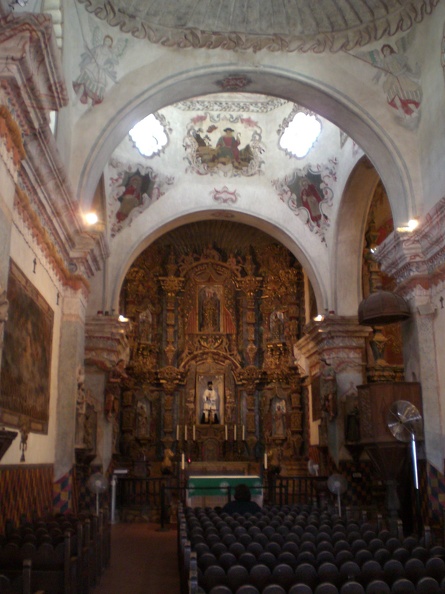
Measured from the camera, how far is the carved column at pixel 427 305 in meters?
10.0

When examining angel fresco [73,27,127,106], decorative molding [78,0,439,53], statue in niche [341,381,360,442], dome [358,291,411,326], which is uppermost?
decorative molding [78,0,439,53]

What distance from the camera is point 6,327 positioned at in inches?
284

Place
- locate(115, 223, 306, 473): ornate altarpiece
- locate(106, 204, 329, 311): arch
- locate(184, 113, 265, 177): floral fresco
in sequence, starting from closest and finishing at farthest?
locate(106, 204, 329, 311): arch < locate(184, 113, 265, 177): floral fresco < locate(115, 223, 306, 473): ornate altarpiece

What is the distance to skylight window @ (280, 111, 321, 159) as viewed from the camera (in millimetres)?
15781

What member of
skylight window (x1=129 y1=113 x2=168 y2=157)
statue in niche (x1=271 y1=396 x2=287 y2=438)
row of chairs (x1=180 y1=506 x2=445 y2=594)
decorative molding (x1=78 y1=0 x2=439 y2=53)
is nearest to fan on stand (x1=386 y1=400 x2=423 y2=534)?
row of chairs (x1=180 y1=506 x2=445 y2=594)

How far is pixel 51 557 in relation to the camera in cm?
525

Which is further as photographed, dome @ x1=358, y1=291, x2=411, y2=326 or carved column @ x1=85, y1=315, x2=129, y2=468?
carved column @ x1=85, y1=315, x2=129, y2=468

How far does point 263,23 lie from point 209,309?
1127 centimetres

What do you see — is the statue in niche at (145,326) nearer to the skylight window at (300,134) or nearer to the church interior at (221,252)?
the church interior at (221,252)

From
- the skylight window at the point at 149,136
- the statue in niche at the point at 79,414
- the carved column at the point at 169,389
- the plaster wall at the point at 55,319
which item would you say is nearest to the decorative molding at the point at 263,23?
the plaster wall at the point at 55,319

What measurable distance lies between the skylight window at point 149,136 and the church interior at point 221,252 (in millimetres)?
47

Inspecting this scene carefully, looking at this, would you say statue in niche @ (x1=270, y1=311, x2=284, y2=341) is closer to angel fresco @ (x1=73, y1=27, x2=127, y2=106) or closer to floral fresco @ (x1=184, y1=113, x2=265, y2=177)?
floral fresco @ (x1=184, y1=113, x2=265, y2=177)

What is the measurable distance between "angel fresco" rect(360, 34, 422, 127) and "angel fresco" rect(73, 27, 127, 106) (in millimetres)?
4069

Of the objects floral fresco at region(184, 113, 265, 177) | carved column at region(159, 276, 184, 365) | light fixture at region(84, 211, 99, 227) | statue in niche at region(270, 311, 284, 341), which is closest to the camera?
light fixture at region(84, 211, 99, 227)
